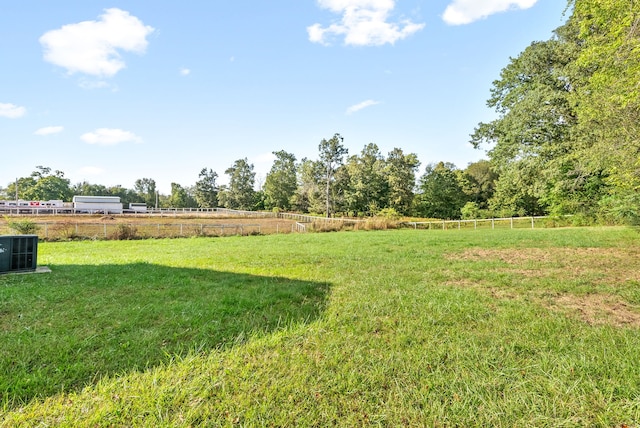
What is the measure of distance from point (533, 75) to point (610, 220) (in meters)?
10.3

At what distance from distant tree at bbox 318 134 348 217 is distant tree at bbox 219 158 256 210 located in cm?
2511

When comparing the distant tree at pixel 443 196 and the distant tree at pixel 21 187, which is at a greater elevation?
the distant tree at pixel 21 187

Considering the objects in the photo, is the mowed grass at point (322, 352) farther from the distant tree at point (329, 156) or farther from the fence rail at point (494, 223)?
the distant tree at point (329, 156)

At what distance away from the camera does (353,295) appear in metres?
4.89

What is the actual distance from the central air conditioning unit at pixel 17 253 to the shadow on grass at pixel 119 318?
22.7 inches

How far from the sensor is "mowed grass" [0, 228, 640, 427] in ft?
6.87

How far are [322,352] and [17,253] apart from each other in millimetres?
7616

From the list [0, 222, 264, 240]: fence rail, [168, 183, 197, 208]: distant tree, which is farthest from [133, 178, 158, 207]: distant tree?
[0, 222, 264, 240]: fence rail

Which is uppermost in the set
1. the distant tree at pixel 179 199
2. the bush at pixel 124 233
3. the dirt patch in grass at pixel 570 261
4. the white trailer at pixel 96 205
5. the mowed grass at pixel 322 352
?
the distant tree at pixel 179 199

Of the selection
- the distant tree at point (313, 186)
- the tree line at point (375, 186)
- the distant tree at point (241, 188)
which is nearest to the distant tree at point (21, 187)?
the tree line at point (375, 186)

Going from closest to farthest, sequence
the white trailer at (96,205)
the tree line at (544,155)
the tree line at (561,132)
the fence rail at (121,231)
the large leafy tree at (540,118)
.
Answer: the tree line at (544,155) → the tree line at (561,132) → the fence rail at (121,231) → the large leafy tree at (540,118) → the white trailer at (96,205)

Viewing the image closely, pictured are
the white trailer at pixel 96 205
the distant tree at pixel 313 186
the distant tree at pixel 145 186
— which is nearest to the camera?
the distant tree at pixel 313 186

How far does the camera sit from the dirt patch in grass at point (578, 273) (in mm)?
3981

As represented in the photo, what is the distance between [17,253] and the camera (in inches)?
254
